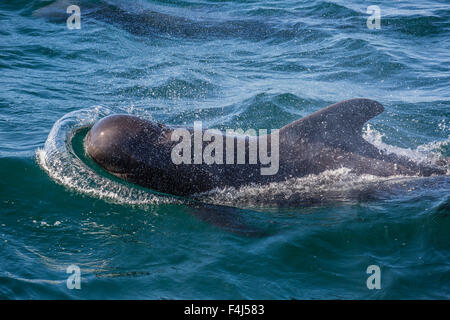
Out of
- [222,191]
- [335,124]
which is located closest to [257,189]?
[222,191]

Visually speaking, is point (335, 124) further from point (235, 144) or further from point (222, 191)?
point (222, 191)

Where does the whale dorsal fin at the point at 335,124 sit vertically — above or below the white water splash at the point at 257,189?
above

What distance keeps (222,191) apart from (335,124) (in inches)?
71.1

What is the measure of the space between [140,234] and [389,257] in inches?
113

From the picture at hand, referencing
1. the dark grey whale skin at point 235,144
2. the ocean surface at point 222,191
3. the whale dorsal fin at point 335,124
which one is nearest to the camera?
the ocean surface at point 222,191

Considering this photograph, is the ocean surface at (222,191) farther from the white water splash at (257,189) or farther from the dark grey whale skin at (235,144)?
the dark grey whale skin at (235,144)

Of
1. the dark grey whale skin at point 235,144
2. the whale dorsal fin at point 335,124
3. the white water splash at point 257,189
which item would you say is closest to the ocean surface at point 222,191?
the white water splash at point 257,189

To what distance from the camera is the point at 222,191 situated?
23.7ft

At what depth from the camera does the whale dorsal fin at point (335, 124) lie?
7.31 meters

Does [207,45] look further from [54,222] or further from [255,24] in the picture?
[54,222]

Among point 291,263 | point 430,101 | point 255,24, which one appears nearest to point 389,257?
point 291,263

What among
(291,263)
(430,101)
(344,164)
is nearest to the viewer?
(291,263)

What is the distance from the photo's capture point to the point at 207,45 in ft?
54.7

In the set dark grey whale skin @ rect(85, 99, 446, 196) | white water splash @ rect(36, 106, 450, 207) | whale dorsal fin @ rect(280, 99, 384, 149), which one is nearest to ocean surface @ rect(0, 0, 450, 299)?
white water splash @ rect(36, 106, 450, 207)
